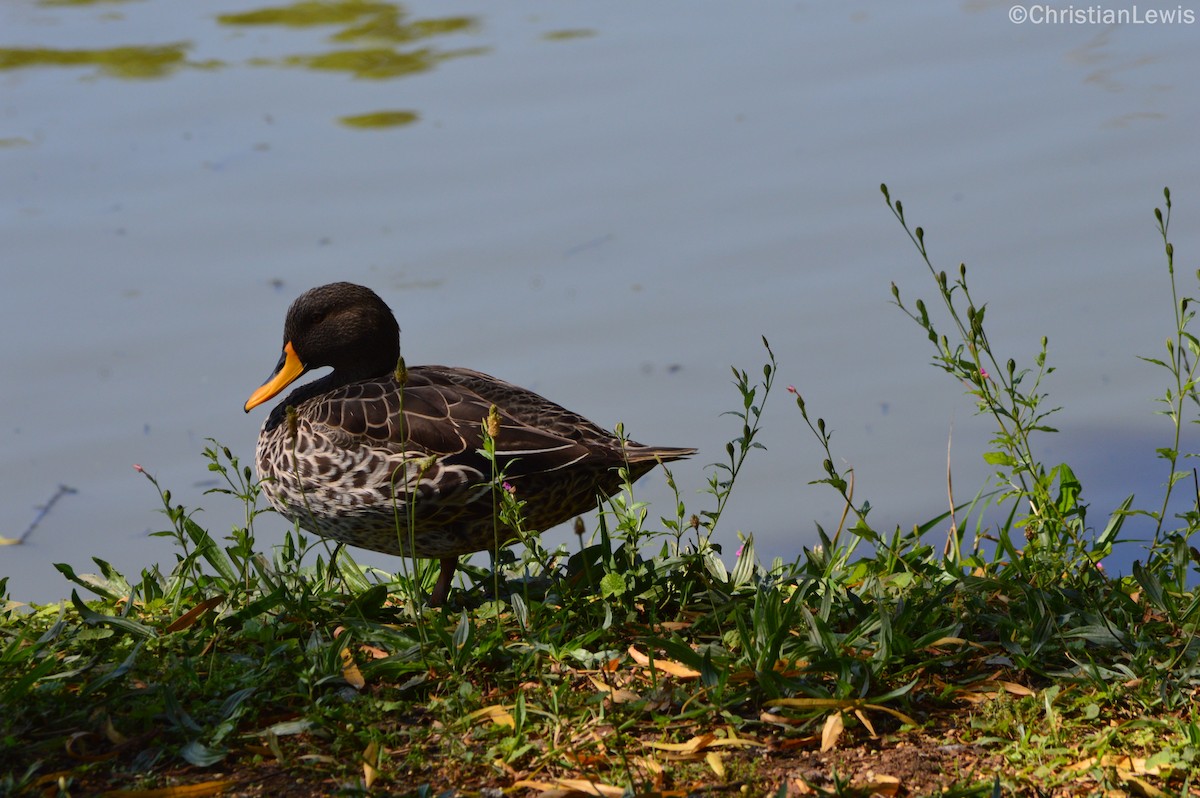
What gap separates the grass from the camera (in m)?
3.23

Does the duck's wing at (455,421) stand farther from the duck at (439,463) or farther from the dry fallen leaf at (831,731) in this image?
the dry fallen leaf at (831,731)

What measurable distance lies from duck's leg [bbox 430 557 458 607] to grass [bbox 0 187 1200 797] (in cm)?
22

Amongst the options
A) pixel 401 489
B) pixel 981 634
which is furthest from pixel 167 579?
pixel 981 634

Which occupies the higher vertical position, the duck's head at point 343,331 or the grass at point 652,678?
the duck's head at point 343,331

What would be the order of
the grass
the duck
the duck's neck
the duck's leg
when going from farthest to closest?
the duck's neck, the duck's leg, the duck, the grass

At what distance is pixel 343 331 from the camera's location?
526 cm

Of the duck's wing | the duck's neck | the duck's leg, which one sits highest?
the duck's wing

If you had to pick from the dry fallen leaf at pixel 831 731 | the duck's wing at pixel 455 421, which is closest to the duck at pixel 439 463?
the duck's wing at pixel 455 421

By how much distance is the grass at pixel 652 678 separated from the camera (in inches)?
127

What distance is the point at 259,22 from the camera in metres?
11.4

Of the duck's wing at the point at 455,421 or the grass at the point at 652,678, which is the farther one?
the duck's wing at the point at 455,421

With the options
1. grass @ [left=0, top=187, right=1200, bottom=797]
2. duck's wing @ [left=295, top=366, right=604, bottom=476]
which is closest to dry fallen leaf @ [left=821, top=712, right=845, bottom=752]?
grass @ [left=0, top=187, right=1200, bottom=797]

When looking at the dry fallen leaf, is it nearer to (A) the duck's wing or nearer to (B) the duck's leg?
(A) the duck's wing

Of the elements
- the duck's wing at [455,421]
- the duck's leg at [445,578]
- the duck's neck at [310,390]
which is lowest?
the duck's leg at [445,578]
